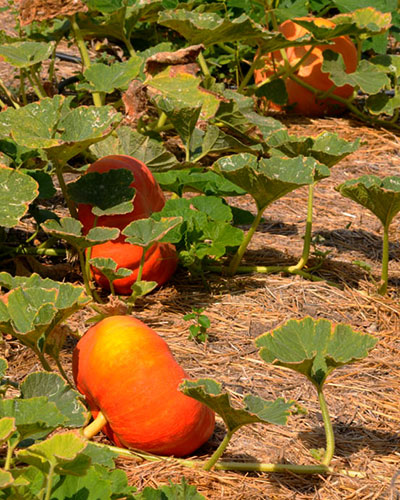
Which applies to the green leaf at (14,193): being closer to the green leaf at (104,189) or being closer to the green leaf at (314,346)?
the green leaf at (104,189)

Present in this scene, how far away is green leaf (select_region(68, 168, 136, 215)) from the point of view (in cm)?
212


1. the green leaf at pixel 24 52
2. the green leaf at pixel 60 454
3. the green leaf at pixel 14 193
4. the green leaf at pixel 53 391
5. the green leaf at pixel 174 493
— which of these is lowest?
the green leaf at pixel 174 493

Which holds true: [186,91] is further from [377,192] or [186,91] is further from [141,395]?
[141,395]

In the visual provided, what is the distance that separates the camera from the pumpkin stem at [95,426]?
5.13ft

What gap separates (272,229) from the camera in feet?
9.14

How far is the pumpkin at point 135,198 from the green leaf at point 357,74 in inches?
53.7

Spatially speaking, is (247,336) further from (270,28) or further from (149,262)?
(270,28)

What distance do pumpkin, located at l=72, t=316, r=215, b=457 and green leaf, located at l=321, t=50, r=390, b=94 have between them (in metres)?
2.15

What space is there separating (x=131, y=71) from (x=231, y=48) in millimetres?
1663

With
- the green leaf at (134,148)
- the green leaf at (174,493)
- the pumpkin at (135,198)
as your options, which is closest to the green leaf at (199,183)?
the pumpkin at (135,198)

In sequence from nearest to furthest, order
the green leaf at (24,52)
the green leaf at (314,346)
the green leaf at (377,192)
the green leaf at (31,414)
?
the green leaf at (31,414)
the green leaf at (314,346)
the green leaf at (377,192)
the green leaf at (24,52)

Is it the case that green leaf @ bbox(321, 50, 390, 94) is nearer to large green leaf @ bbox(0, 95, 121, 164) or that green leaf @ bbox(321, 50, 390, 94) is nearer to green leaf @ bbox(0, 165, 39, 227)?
large green leaf @ bbox(0, 95, 121, 164)

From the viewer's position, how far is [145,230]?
6.44 feet

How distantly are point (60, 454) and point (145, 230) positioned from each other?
95cm
